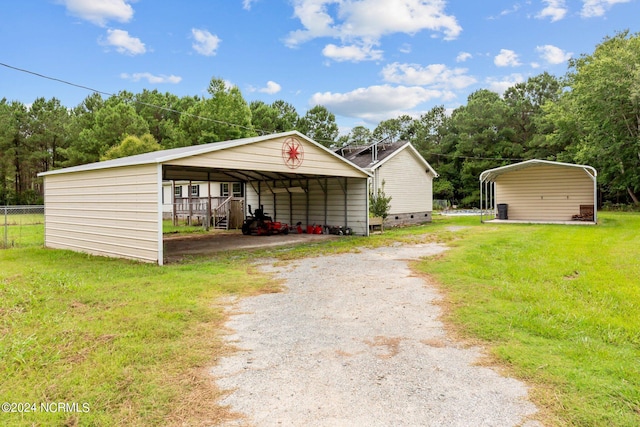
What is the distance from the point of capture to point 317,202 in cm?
1634

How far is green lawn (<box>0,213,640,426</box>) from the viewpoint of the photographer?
2619 millimetres

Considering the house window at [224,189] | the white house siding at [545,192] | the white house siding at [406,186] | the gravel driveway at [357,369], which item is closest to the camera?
the gravel driveway at [357,369]

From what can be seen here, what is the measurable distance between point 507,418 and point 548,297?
134 inches

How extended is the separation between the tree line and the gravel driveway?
23533 mm

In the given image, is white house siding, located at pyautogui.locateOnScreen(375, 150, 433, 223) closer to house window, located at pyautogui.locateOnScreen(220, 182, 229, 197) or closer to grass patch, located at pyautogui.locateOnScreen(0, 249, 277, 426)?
house window, located at pyautogui.locateOnScreen(220, 182, 229, 197)

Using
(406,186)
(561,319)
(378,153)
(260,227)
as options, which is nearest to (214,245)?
(260,227)

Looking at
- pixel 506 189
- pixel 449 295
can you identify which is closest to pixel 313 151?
pixel 449 295

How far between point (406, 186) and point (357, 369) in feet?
56.5

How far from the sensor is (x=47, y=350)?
3.56 metres

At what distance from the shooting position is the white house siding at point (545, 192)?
18.9 m

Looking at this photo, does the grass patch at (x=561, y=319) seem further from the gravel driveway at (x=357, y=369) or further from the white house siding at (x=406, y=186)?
the white house siding at (x=406, y=186)

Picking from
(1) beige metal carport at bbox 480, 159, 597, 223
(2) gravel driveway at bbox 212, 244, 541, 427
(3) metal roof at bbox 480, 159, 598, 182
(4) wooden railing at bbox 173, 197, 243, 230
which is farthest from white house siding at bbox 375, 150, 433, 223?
(2) gravel driveway at bbox 212, 244, 541, 427

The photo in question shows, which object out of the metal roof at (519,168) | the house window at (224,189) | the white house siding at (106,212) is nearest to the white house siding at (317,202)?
the house window at (224,189)

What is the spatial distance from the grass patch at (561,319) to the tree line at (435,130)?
63.1 feet
